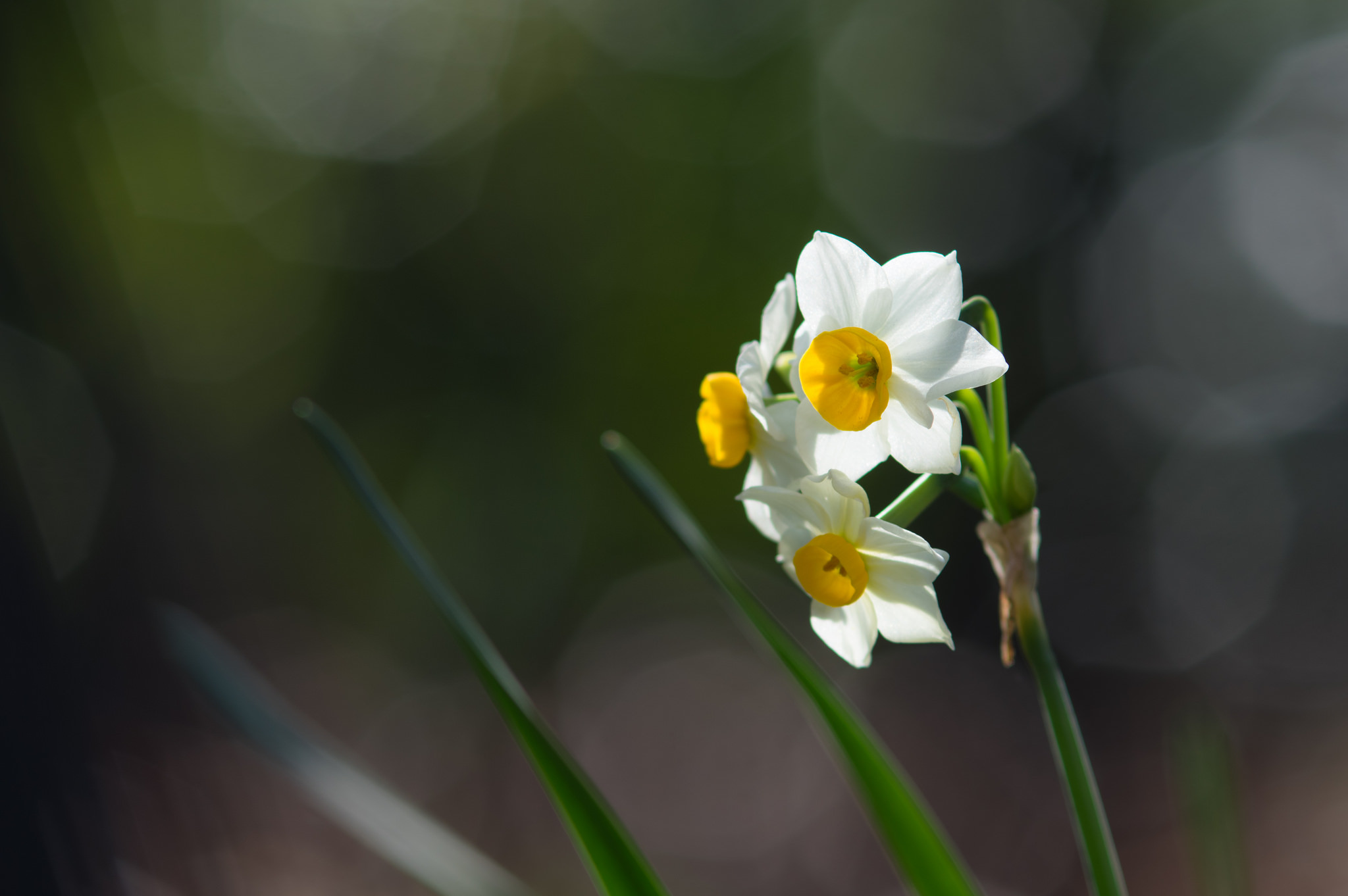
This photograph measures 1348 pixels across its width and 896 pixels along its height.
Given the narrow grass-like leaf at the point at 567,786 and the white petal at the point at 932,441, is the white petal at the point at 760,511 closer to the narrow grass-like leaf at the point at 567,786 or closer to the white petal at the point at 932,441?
the white petal at the point at 932,441

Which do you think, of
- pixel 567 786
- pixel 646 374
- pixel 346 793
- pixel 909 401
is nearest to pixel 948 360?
pixel 909 401

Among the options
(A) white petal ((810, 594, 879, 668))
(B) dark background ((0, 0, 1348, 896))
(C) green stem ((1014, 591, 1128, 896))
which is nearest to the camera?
(C) green stem ((1014, 591, 1128, 896))

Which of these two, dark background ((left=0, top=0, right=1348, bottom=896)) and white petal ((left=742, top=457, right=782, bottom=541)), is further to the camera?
dark background ((left=0, top=0, right=1348, bottom=896))

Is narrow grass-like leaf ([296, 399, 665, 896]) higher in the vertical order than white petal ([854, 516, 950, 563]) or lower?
lower

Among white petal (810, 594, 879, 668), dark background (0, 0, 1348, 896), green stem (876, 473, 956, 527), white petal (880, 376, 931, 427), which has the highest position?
white petal (880, 376, 931, 427)

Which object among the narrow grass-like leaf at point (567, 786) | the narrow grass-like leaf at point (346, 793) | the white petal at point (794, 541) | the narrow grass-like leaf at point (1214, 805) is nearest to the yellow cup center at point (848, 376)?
the white petal at point (794, 541)

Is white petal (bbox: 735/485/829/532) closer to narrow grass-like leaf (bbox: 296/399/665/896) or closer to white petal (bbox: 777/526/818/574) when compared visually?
white petal (bbox: 777/526/818/574)

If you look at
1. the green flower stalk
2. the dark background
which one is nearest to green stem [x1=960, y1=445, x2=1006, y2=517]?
the green flower stalk

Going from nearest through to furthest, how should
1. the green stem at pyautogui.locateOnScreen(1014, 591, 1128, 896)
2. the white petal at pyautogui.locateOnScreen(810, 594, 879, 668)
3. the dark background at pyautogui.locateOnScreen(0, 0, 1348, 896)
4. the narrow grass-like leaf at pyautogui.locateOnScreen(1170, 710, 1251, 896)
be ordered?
the green stem at pyautogui.locateOnScreen(1014, 591, 1128, 896) → the white petal at pyautogui.locateOnScreen(810, 594, 879, 668) → the narrow grass-like leaf at pyautogui.locateOnScreen(1170, 710, 1251, 896) → the dark background at pyautogui.locateOnScreen(0, 0, 1348, 896)
